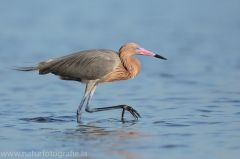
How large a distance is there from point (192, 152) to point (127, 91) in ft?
21.1

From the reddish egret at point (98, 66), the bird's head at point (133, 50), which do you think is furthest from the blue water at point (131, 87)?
the bird's head at point (133, 50)

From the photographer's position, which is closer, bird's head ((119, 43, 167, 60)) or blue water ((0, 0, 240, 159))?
blue water ((0, 0, 240, 159))

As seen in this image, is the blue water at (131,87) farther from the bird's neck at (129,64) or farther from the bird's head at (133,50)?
the bird's head at (133,50)

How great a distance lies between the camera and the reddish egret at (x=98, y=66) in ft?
38.5

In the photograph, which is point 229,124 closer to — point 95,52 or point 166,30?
point 95,52

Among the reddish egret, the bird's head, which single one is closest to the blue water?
the reddish egret

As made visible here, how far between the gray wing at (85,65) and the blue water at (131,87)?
86 centimetres

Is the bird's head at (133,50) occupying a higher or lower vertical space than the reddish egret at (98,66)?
higher

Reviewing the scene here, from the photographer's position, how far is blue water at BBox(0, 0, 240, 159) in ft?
30.8

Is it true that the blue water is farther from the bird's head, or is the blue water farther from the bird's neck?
the bird's head

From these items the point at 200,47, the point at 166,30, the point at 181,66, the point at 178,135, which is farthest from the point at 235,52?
the point at 178,135

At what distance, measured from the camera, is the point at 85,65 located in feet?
38.9

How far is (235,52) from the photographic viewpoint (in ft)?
68.4

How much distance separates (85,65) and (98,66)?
A: 0.94 feet
